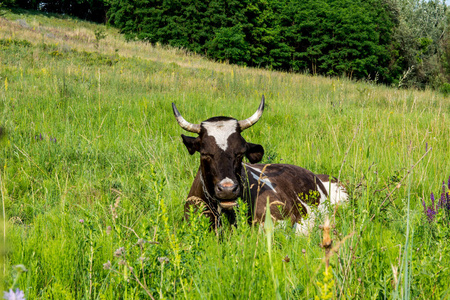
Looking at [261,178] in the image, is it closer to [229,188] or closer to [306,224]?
[229,188]

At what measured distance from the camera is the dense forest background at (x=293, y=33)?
36969mm

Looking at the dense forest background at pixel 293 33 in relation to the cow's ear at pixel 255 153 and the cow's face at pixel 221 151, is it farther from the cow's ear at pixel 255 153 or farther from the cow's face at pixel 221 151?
the cow's face at pixel 221 151

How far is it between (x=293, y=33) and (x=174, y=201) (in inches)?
1716

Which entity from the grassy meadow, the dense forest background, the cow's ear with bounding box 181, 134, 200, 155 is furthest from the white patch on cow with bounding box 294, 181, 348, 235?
the dense forest background

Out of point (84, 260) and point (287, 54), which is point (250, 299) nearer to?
point (84, 260)

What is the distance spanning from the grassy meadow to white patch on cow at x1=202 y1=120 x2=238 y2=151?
0.83 m

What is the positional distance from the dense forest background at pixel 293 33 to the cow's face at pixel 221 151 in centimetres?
2915

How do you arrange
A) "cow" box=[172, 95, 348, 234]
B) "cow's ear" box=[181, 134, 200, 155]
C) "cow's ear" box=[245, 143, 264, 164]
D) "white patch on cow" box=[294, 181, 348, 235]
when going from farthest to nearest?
"cow's ear" box=[245, 143, 264, 164] < "cow's ear" box=[181, 134, 200, 155] < "cow" box=[172, 95, 348, 234] < "white patch on cow" box=[294, 181, 348, 235]

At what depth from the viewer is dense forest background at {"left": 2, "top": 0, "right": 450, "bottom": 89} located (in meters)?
37.0

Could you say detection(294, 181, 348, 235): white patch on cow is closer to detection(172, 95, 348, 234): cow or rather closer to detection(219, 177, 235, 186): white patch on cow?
detection(172, 95, 348, 234): cow

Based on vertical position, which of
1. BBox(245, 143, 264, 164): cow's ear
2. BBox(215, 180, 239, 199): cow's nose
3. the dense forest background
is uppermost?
the dense forest background

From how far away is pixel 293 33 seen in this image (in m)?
43.8

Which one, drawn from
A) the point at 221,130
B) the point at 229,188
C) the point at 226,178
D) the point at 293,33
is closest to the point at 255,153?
the point at 221,130

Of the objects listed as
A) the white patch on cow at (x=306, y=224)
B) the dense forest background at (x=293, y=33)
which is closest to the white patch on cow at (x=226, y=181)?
the white patch on cow at (x=306, y=224)
